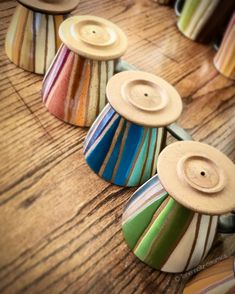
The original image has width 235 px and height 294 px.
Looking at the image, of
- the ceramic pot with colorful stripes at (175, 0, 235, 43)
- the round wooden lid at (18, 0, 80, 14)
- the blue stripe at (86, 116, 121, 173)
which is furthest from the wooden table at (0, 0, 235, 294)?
the ceramic pot with colorful stripes at (175, 0, 235, 43)

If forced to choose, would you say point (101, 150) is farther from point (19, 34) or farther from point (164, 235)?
point (19, 34)

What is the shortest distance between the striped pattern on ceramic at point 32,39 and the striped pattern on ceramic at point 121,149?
12.9 inches

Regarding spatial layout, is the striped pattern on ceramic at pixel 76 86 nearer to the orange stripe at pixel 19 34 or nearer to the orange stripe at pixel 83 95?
the orange stripe at pixel 83 95

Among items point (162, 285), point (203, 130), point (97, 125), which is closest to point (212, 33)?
point (203, 130)

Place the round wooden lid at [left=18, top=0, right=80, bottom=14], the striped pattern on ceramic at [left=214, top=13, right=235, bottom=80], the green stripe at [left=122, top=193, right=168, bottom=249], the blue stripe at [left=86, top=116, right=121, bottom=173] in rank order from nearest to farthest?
the green stripe at [left=122, top=193, right=168, bottom=249]
the blue stripe at [left=86, top=116, right=121, bottom=173]
the round wooden lid at [left=18, top=0, right=80, bottom=14]
the striped pattern on ceramic at [left=214, top=13, right=235, bottom=80]

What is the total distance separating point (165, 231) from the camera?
2.31 feet

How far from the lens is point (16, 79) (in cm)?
103

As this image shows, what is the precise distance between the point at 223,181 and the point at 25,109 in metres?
0.59

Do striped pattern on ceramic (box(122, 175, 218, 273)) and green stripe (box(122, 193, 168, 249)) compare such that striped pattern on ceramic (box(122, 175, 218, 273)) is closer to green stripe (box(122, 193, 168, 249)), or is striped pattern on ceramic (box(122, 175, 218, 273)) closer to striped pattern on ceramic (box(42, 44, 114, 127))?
green stripe (box(122, 193, 168, 249))

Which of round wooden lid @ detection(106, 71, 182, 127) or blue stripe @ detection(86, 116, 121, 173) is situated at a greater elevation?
round wooden lid @ detection(106, 71, 182, 127)

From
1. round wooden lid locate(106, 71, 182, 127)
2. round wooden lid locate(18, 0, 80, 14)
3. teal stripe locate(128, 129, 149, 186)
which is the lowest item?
teal stripe locate(128, 129, 149, 186)

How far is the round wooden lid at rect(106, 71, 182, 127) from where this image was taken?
30.0 inches

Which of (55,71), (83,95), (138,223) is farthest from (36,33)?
(138,223)

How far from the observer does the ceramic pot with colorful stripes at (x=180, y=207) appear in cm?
65
